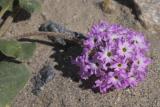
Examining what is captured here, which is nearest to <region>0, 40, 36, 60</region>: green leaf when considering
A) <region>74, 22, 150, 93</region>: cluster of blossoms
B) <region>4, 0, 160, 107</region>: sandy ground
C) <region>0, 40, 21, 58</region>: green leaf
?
<region>0, 40, 21, 58</region>: green leaf

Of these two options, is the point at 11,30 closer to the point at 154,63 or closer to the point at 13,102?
the point at 13,102

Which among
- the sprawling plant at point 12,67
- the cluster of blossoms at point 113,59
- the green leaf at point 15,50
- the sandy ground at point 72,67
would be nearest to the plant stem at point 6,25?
the sandy ground at point 72,67

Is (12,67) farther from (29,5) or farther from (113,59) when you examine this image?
(113,59)

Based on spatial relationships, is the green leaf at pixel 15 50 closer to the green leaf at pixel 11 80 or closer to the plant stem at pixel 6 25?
the green leaf at pixel 11 80

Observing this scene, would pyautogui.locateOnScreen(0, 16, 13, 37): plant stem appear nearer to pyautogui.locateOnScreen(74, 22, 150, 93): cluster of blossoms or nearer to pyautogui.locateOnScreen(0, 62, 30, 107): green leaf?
pyautogui.locateOnScreen(0, 62, 30, 107): green leaf

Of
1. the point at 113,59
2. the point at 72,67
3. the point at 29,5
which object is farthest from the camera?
the point at 29,5

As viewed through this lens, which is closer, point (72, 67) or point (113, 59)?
point (113, 59)

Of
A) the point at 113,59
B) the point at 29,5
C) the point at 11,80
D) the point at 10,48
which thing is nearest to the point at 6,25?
the point at 29,5
